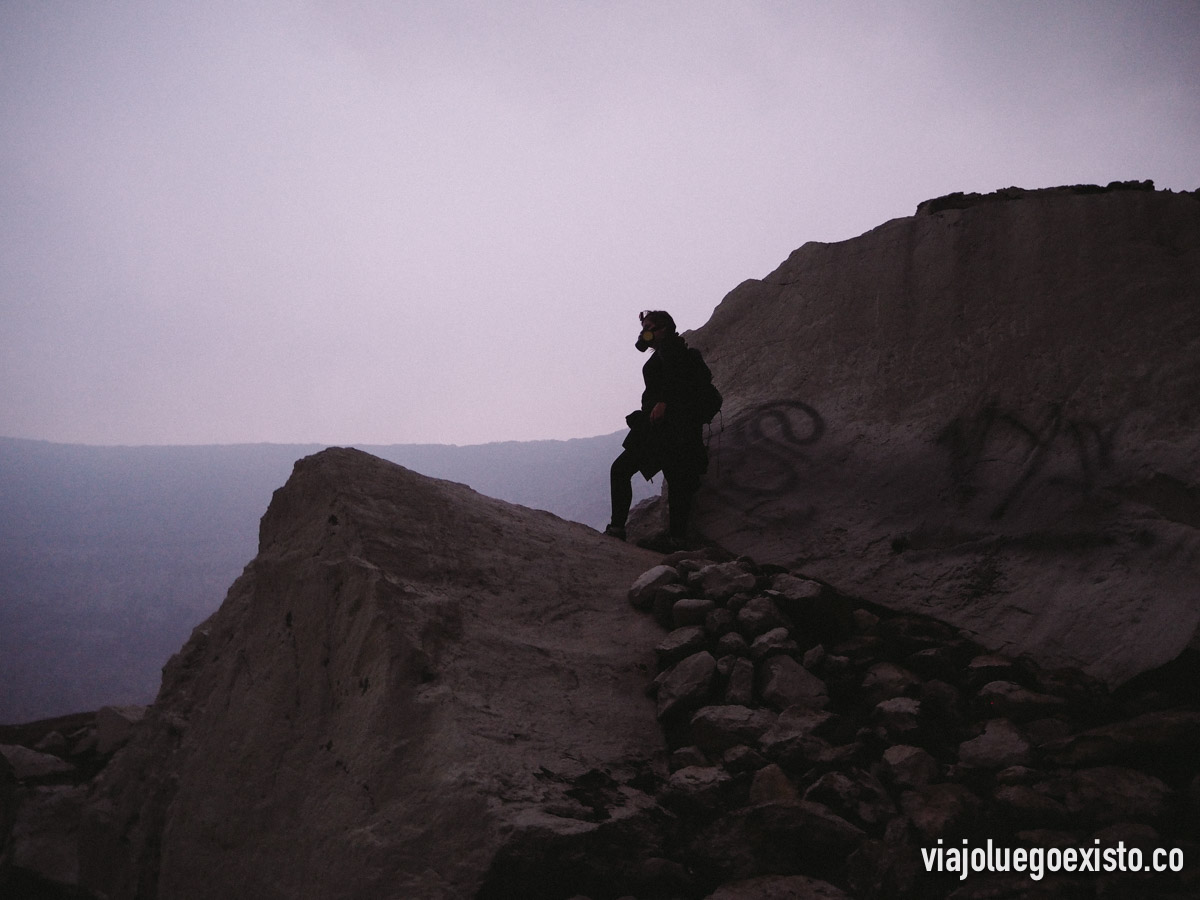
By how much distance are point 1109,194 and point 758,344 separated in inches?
77.9

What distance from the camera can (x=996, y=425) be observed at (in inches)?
133

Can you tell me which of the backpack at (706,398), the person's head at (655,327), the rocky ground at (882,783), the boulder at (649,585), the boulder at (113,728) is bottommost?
the boulder at (113,728)

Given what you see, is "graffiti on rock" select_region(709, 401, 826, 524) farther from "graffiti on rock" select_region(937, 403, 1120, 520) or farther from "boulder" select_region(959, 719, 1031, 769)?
"boulder" select_region(959, 719, 1031, 769)

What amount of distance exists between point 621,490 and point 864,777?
2.69 m

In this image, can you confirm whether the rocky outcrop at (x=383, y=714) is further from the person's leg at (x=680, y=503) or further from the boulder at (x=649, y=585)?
the person's leg at (x=680, y=503)

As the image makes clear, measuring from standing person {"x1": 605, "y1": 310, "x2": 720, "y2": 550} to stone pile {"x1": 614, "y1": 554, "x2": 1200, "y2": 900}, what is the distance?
4.25 feet

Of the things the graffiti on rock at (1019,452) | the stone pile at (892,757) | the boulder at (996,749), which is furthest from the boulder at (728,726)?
the graffiti on rock at (1019,452)

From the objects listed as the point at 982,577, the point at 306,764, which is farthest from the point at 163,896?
the point at 982,577

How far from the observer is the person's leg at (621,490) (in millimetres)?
4414

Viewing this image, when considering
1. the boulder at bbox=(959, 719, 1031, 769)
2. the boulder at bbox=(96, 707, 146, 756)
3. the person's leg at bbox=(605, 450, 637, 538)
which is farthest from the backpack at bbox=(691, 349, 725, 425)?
the boulder at bbox=(96, 707, 146, 756)

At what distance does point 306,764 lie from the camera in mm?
2289

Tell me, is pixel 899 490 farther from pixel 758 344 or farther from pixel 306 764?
pixel 306 764

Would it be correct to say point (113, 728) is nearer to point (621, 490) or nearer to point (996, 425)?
point (621, 490)

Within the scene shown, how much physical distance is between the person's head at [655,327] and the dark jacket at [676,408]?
42 millimetres
